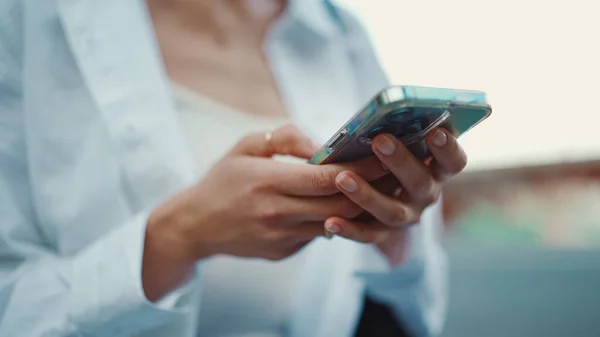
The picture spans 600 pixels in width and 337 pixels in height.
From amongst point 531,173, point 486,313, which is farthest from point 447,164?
point 531,173

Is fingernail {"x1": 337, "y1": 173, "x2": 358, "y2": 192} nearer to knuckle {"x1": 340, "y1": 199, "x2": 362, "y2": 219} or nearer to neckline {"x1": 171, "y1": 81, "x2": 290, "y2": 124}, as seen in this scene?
knuckle {"x1": 340, "y1": 199, "x2": 362, "y2": 219}

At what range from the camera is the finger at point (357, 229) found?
0.92 feet

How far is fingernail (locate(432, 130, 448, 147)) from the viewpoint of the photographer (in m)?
0.25

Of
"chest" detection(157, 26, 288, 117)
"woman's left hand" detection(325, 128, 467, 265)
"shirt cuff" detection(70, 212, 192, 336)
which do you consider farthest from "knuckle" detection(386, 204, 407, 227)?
"chest" detection(157, 26, 288, 117)

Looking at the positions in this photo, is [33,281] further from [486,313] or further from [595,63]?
[595,63]

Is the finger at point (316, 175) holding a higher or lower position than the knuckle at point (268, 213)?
higher

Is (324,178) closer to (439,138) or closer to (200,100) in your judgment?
(439,138)

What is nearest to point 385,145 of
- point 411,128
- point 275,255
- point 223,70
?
point 411,128

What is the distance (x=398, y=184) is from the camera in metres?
0.30

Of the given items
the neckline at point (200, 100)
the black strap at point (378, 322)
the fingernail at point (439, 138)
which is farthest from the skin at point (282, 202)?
the black strap at point (378, 322)

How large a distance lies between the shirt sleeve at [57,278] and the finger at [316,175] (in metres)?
0.11

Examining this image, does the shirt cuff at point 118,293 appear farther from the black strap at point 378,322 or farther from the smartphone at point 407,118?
the black strap at point 378,322

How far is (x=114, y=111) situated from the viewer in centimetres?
38

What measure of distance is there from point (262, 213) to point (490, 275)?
0.66 metres
